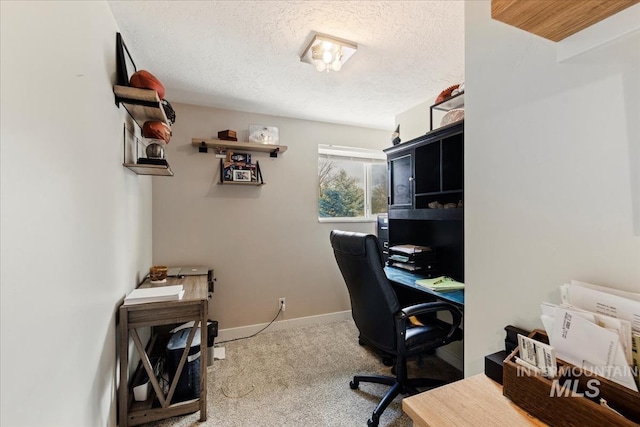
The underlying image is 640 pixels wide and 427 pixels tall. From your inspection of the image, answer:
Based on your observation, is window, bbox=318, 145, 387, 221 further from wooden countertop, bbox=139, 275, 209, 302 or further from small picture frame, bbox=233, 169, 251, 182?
wooden countertop, bbox=139, 275, 209, 302

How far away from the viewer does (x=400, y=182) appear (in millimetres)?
2432

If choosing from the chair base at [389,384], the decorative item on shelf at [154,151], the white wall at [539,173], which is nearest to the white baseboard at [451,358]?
the chair base at [389,384]

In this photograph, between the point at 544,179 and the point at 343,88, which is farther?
the point at 343,88

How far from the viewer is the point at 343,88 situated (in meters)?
2.45

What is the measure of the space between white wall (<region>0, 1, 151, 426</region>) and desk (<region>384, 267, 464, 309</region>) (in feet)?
6.06

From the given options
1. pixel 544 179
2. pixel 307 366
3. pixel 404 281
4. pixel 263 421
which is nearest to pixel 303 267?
pixel 307 366

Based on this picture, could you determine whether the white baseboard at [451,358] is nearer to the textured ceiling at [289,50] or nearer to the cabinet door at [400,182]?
the cabinet door at [400,182]

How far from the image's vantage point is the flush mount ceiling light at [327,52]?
5.68 ft

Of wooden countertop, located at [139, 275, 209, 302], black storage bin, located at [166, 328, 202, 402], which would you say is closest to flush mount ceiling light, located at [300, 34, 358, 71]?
wooden countertop, located at [139, 275, 209, 302]

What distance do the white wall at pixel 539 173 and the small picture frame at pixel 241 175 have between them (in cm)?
222

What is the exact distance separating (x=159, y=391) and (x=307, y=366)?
110 cm

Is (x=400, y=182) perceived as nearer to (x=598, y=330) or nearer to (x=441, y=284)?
(x=441, y=284)

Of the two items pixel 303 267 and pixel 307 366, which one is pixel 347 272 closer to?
pixel 307 366

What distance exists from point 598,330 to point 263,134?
2.85 meters
